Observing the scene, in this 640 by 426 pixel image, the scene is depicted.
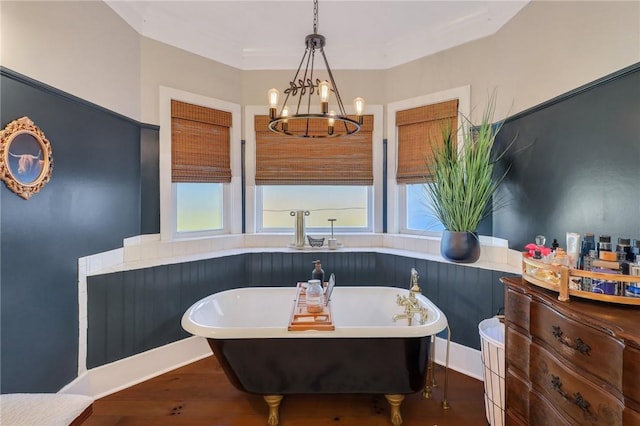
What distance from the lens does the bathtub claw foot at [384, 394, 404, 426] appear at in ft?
6.07

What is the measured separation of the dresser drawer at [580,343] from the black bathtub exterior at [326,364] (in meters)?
0.62

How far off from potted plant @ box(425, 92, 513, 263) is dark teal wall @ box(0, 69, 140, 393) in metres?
2.44

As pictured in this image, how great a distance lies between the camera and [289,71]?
3109mm

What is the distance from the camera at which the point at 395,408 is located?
1863mm

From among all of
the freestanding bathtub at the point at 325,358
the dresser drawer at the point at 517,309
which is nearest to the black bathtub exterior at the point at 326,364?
the freestanding bathtub at the point at 325,358

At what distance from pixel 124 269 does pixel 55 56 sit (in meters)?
1.38

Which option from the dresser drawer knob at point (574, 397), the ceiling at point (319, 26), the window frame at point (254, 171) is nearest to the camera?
the dresser drawer knob at point (574, 397)

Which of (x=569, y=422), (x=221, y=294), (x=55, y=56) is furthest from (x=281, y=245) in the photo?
(x=569, y=422)

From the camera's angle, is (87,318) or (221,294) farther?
(221,294)

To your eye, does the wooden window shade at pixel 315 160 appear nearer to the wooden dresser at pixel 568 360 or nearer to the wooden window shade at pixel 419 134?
the wooden window shade at pixel 419 134

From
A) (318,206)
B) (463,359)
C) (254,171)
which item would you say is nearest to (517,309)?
(463,359)

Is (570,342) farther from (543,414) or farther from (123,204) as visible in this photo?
(123,204)

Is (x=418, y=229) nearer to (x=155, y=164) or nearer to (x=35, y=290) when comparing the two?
(x=155, y=164)

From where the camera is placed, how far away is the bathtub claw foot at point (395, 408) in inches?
72.9
